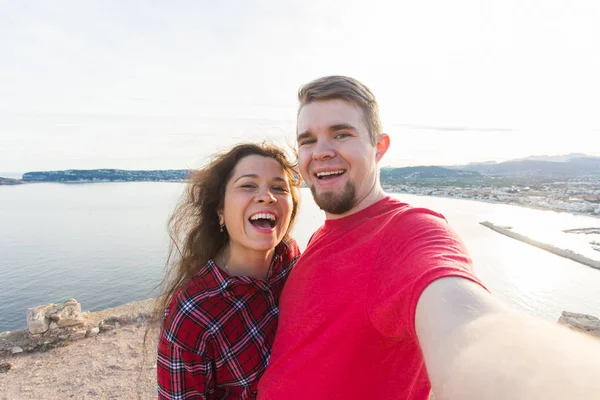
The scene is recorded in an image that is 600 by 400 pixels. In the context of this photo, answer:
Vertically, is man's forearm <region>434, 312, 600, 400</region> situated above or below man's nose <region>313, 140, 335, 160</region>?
below

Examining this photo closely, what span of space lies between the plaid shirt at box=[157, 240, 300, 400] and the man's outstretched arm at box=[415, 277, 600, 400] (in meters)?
1.28

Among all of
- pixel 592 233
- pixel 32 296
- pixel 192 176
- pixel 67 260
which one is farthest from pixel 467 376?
pixel 592 233

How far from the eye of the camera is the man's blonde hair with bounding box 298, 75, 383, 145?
6.81ft

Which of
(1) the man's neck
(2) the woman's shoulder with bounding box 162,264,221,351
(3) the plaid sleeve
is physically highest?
(1) the man's neck

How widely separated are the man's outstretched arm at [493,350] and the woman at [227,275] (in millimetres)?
1316

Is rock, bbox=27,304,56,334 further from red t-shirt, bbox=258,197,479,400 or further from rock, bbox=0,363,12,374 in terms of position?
red t-shirt, bbox=258,197,479,400

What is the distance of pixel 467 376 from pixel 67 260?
32.6 metres

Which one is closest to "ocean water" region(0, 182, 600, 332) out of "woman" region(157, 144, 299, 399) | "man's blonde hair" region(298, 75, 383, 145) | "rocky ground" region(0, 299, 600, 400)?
"rocky ground" region(0, 299, 600, 400)

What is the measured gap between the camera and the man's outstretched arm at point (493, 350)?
0.64 m

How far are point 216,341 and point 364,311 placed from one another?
3.48 ft

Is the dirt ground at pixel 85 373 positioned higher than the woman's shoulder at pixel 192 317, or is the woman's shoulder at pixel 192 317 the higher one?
the woman's shoulder at pixel 192 317

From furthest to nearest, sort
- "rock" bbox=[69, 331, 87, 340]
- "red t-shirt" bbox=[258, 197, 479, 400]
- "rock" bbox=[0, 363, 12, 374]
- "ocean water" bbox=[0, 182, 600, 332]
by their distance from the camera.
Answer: "ocean water" bbox=[0, 182, 600, 332] → "rock" bbox=[69, 331, 87, 340] → "rock" bbox=[0, 363, 12, 374] → "red t-shirt" bbox=[258, 197, 479, 400]

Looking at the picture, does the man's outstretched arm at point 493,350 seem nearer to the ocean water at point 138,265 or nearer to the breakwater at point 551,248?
the ocean water at point 138,265

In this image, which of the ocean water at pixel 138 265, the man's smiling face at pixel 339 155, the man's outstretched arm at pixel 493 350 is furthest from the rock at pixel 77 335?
the man's outstretched arm at pixel 493 350
